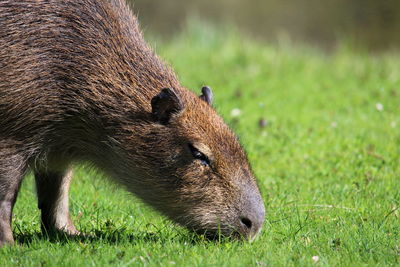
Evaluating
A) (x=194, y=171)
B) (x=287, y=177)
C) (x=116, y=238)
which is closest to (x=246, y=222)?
(x=194, y=171)

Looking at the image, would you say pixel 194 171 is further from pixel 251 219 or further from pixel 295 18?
pixel 295 18

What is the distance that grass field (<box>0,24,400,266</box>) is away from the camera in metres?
4.94

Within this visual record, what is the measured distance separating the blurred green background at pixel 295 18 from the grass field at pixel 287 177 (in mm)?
3165

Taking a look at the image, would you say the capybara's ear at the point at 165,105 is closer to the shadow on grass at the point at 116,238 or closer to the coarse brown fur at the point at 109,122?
the coarse brown fur at the point at 109,122

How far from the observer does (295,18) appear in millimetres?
19719

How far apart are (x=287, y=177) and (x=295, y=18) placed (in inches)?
507

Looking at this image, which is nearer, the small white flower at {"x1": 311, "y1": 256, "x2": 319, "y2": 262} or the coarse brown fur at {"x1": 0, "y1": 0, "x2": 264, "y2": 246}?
the small white flower at {"x1": 311, "y1": 256, "x2": 319, "y2": 262}

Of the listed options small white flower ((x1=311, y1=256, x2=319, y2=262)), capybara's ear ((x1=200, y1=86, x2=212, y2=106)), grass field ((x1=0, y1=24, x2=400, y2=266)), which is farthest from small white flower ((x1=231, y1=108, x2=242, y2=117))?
small white flower ((x1=311, y1=256, x2=319, y2=262))

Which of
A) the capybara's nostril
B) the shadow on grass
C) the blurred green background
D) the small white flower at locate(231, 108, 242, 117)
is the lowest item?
the blurred green background

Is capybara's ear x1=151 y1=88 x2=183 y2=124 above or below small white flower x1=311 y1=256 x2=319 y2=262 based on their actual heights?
above

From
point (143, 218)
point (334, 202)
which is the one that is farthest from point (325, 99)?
point (143, 218)

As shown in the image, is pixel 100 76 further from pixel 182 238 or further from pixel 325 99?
pixel 325 99

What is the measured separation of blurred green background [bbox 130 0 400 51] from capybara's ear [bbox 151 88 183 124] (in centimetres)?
1043

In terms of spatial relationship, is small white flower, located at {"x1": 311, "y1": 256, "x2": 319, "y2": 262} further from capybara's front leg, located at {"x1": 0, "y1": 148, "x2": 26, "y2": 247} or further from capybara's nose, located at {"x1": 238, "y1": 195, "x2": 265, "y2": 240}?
capybara's front leg, located at {"x1": 0, "y1": 148, "x2": 26, "y2": 247}
